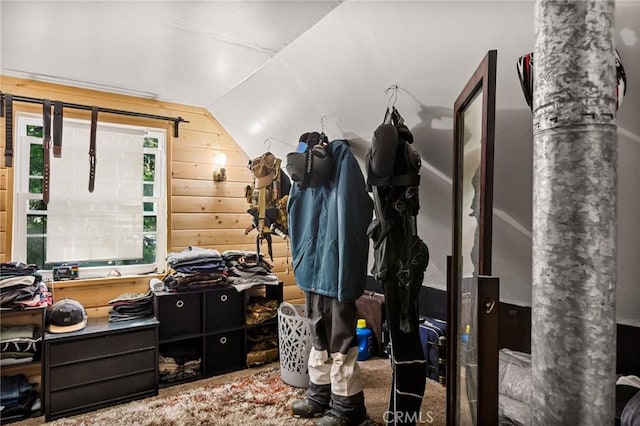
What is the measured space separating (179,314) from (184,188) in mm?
1131

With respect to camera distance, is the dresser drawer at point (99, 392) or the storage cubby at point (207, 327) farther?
the storage cubby at point (207, 327)

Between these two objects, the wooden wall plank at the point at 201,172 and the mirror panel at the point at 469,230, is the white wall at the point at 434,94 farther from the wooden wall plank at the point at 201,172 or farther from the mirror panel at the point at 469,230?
the wooden wall plank at the point at 201,172

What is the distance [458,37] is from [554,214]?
1.01 meters

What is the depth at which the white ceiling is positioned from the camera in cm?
148

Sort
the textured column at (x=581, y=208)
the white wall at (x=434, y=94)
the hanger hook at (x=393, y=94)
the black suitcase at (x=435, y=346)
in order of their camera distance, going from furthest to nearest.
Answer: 1. the black suitcase at (x=435, y=346)
2. the hanger hook at (x=393, y=94)
3. the white wall at (x=434, y=94)
4. the textured column at (x=581, y=208)

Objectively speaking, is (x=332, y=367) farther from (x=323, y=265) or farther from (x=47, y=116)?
(x=47, y=116)

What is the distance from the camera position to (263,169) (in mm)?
2818

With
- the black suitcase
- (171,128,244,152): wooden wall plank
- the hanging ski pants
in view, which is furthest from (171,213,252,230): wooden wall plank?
the black suitcase

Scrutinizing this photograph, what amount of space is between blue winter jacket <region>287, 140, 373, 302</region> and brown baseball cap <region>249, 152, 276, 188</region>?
19.5 inches

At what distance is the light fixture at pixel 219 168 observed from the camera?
3.51 m

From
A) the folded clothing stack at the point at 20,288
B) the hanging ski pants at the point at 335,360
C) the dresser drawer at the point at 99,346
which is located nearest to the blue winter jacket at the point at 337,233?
the hanging ski pants at the point at 335,360

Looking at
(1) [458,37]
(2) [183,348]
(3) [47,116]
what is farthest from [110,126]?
(1) [458,37]

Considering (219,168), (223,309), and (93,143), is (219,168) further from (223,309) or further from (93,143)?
(223,309)

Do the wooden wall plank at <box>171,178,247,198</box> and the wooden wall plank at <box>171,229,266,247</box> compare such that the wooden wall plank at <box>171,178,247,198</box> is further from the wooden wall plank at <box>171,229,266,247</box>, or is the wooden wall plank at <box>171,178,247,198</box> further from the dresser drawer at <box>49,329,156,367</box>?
the dresser drawer at <box>49,329,156,367</box>
